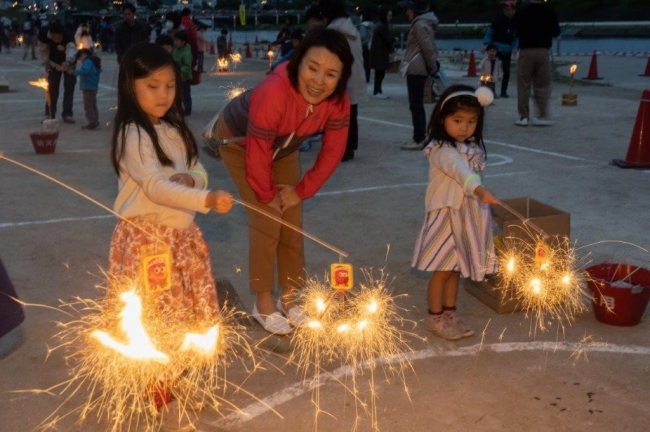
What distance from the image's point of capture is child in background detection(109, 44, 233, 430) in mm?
3355

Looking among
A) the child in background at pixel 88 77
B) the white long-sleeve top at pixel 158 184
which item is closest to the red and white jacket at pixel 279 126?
the white long-sleeve top at pixel 158 184

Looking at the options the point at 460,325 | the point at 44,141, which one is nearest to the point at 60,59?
the point at 44,141

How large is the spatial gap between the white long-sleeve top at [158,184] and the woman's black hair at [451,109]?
1445 millimetres

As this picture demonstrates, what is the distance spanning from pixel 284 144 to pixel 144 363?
143cm

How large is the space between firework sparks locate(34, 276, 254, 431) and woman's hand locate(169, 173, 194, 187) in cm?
52

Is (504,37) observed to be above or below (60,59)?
above

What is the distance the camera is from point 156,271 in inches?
127

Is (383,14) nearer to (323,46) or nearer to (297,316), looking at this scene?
(297,316)

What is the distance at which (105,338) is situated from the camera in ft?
10.5

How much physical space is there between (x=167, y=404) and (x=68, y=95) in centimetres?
1065

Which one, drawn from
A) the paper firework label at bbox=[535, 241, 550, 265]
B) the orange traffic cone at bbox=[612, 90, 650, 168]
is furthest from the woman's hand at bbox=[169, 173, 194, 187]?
the orange traffic cone at bbox=[612, 90, 650, 168]

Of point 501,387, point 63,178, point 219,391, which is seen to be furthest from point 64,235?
point 501,387

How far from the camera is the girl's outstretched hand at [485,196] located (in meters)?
3.88

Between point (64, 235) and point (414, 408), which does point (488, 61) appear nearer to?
point (64, 235)
